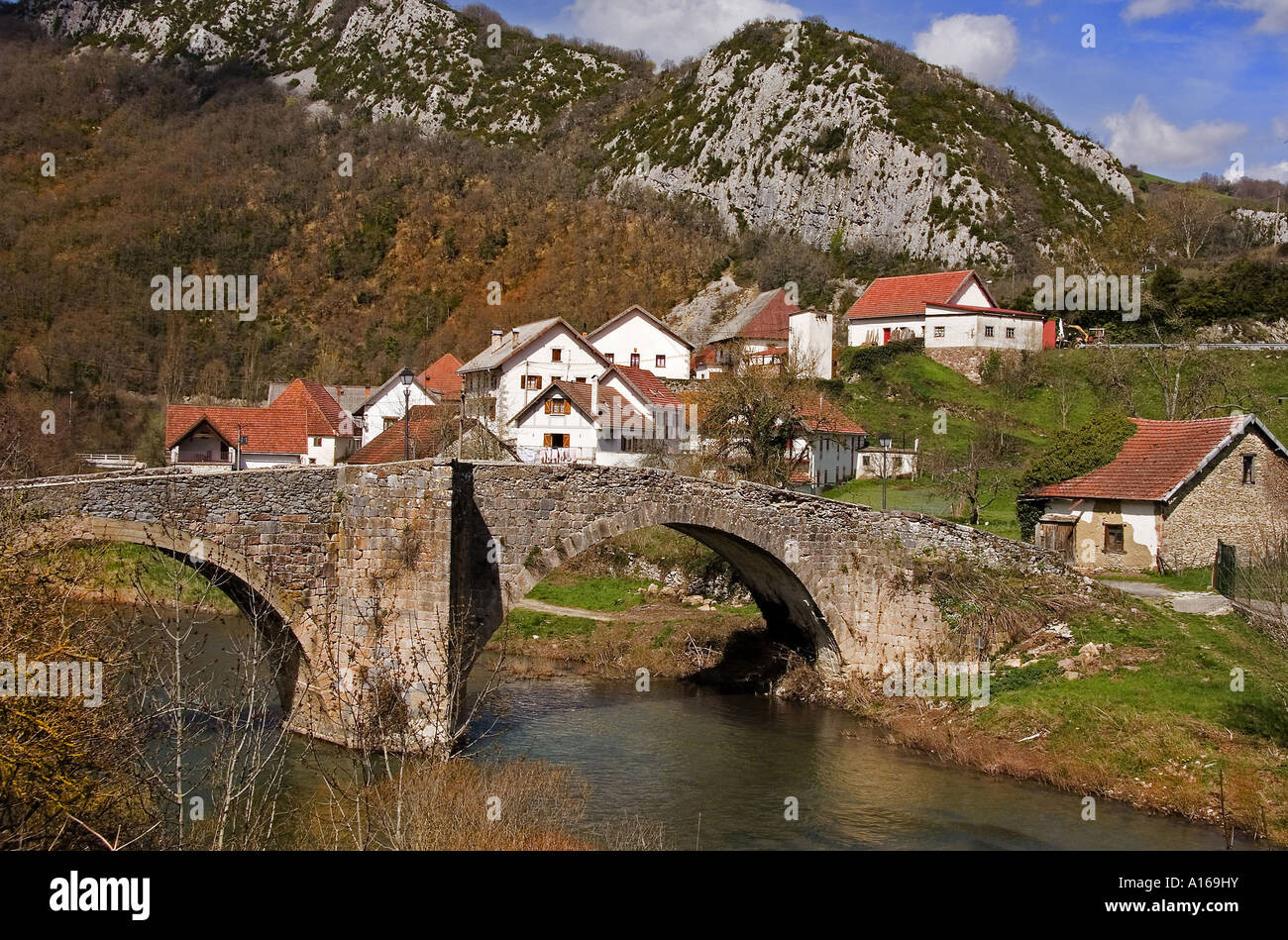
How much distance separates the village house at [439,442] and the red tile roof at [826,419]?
11.0 m

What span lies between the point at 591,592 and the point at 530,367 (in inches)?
726

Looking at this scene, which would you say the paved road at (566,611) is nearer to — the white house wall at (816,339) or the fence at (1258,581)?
the fence at (1258,581)

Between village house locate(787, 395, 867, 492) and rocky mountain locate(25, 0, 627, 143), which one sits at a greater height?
rocky mountain locate(25, 0, 627, 143)

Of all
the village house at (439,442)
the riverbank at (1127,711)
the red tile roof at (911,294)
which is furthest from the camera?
the red tile roof at (911,294)

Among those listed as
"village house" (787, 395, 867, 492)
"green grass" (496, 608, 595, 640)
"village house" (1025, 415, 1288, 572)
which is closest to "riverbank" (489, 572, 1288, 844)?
"village house" (1025, 415, 1288, 572)

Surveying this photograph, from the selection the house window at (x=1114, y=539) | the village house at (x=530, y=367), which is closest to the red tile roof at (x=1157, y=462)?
the house window at (x=1114, y=539)

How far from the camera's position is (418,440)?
39.8m

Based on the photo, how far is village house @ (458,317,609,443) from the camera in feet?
162

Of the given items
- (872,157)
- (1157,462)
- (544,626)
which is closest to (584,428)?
(544,626)

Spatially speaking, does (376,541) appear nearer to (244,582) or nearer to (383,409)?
(244,582)

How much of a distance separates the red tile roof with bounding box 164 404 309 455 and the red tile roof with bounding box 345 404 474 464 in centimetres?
408

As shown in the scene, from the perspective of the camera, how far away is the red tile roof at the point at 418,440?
38.5 metres

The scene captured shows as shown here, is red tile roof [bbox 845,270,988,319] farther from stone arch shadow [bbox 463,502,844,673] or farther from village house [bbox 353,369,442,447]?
stone arch shadow [bbox 463,502,844,673]
